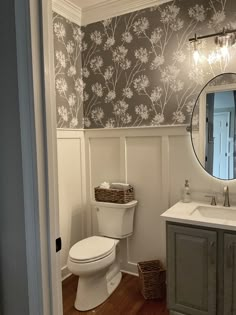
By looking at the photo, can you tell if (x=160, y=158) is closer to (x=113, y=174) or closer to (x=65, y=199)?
(x=113, y=174)

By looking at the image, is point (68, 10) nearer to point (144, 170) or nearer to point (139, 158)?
point (139, 158)

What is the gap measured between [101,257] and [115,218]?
44 cm

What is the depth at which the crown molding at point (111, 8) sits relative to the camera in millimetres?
2385

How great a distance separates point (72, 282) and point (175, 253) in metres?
1.18

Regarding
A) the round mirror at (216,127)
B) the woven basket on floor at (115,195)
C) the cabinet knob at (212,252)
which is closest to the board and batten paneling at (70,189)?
the woven basket on floor at (115,195)

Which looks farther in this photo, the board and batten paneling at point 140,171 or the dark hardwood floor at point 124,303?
the board and batten paneling at point 140,171

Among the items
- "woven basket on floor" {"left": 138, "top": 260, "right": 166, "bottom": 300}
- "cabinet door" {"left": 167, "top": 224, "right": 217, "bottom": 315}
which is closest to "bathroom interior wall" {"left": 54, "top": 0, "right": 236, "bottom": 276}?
"woven basket on floor" {"left": 138, "top": 260, "right": 166, "bottom": 300}

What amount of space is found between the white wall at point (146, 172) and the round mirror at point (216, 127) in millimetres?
75

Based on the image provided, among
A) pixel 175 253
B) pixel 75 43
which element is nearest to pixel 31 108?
pixel 175 253

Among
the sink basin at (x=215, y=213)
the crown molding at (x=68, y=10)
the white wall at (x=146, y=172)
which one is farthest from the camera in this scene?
the crown molding at (x=68, y=10)

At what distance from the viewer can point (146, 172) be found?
252cm

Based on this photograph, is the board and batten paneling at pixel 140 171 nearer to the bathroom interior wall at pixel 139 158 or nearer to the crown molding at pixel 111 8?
the bathroom interior wall at pixel 139 158

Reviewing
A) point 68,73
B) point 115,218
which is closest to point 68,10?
point 68,73

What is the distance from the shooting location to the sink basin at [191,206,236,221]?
6.63 feet
